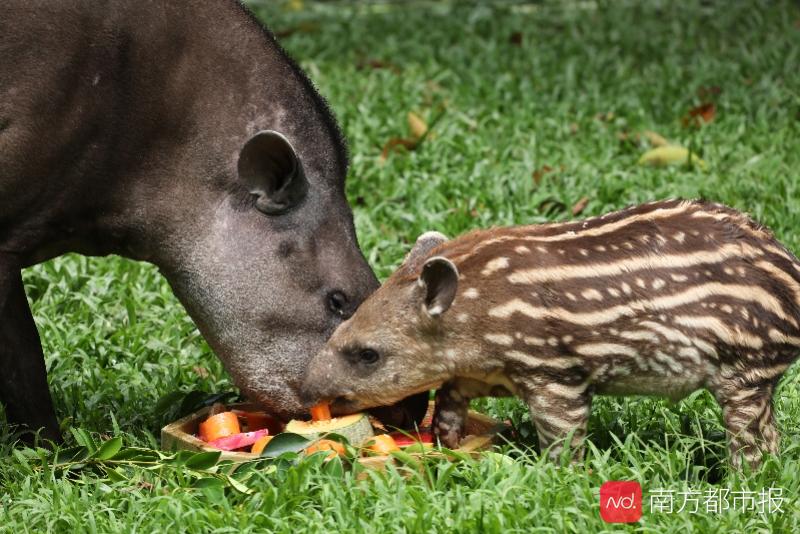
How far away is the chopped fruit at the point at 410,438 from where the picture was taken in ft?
17.8

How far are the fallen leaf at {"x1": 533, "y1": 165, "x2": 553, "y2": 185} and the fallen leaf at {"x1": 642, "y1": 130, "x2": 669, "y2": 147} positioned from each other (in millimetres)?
891

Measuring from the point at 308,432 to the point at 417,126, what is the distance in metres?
4.47

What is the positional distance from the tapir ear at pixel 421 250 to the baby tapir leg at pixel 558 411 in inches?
26.6

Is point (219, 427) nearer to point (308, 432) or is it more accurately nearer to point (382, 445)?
point (308, 432)

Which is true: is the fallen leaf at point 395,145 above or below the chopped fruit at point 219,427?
above

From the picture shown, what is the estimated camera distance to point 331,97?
10.4m

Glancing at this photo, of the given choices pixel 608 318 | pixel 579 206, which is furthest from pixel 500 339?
pixel 579 206

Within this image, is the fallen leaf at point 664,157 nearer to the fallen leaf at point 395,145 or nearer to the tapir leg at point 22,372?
the fallen leaf at point 395,145

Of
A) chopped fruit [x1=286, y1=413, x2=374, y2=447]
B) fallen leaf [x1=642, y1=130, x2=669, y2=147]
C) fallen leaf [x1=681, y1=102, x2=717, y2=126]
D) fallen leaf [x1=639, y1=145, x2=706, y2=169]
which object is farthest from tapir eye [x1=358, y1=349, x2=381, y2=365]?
fallen leaf [x1=681, y1=102, x2=717, y2=126]

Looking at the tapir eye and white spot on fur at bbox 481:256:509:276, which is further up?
white spot on fur at bbox 481:256:509:276

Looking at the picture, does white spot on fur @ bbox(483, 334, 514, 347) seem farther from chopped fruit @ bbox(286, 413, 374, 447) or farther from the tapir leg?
the tapir leg

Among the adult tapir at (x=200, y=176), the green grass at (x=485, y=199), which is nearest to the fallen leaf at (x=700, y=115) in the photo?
the green grass at (x=485, y=199)

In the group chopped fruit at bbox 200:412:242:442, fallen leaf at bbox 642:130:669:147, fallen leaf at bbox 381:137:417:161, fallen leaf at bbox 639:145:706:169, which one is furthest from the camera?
fallen leaf at bbox 642:130:669:147

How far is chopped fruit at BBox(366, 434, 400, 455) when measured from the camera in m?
5.24
